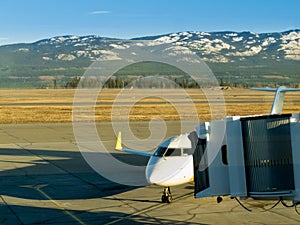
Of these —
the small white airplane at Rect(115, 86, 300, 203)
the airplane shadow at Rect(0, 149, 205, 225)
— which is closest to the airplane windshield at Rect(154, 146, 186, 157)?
the small white airplane at Rect(115, 86, 300, 203)

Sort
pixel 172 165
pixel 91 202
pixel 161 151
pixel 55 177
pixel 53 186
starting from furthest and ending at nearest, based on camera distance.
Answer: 1. pixel 55 177
2. pixel 53 186
3. pixel 91 202
4. pixel 161 151
5. pixel 172 165

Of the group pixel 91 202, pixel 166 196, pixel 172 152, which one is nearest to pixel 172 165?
pixel 172 152

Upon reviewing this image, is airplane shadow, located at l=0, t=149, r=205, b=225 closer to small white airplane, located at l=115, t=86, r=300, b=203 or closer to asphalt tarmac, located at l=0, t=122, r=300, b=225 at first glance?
asphalt tarmac, located at l=0, t=122, r=300, b=225

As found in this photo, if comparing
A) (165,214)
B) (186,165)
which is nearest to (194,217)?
(165,214)

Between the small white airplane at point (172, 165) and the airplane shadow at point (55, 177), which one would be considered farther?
the airplane shadow at point (55, 177)

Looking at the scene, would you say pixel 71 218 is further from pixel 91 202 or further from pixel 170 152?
pixel 170 152

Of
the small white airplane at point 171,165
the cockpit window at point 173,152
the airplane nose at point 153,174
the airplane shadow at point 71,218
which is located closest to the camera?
the airplane shadow at point 71,218

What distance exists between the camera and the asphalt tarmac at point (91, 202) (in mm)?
19859

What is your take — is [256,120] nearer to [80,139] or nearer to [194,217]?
[194,217]

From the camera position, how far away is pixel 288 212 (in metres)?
20.7

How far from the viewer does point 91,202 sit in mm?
22875

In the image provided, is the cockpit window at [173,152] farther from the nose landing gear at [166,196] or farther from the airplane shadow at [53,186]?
the airplane shadow at [53,186]

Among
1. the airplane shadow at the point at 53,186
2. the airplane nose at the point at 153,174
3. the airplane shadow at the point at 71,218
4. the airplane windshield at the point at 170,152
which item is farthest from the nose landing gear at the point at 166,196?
the airplane shadow at the point at 71,218

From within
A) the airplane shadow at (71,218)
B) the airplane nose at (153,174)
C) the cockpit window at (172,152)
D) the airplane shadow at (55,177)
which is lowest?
the airplane shadow at (71,218)
